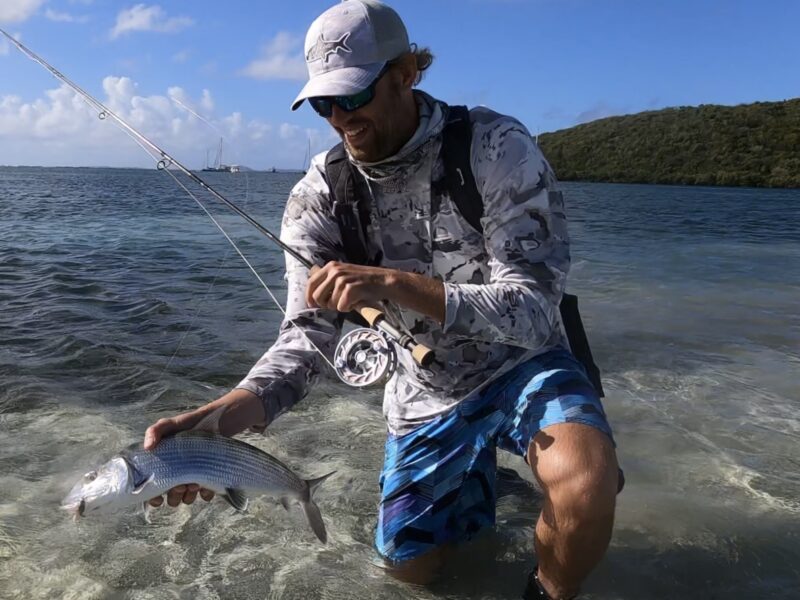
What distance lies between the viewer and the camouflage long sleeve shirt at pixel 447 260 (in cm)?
327

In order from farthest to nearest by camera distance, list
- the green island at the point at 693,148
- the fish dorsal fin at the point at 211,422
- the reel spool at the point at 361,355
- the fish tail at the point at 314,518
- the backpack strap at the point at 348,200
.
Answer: the green island at the point at 693,148 → the backpack strap at the point at 348,200 → the reel spool at the point at 361,355 → the fish tail at the point at 314,518 → the fish dorsal fin at the point at 211,422

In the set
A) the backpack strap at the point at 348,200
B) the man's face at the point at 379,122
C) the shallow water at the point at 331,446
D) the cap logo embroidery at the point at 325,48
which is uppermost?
the cap logo embroidery at the point at 325,48

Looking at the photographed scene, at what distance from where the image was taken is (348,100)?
332 cm

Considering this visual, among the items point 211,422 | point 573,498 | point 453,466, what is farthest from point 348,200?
point 573,498

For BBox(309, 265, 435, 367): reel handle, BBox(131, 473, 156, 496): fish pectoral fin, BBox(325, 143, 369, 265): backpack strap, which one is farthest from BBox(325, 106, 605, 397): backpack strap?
BBox(131, 473, 156, 496): fish pectoral fin

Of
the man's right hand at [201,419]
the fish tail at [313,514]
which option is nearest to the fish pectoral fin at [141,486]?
the man's right hand at [201,419]

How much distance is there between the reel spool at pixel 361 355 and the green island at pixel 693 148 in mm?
81667

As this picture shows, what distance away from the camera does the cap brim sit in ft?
10.7

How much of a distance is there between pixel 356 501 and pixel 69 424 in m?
2.72

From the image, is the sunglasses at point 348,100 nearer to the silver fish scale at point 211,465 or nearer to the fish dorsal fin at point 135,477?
the silver fish scale at point 211,465

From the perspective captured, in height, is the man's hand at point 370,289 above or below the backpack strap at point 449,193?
below

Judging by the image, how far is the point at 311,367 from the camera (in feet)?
12.5

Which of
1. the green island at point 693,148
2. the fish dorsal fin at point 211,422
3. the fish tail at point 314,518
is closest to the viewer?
the fish dorsal fin at point 211,422

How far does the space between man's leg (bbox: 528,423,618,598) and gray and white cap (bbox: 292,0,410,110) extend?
1825 mm
